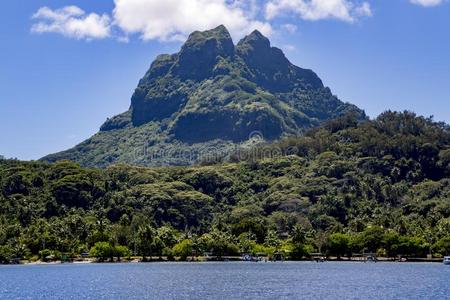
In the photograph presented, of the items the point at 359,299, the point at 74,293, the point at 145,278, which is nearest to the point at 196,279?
the point at 145,278

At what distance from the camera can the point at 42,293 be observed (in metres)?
116

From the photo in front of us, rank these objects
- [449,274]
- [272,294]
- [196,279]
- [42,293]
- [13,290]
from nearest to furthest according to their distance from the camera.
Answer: [272,294]
[42,293]
[13,290]
[196,279]
[449,274]

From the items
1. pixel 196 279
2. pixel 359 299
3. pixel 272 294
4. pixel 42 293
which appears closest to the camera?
pixel 359 299

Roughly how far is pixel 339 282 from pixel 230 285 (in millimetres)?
21045

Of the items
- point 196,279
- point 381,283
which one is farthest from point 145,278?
point 381,283

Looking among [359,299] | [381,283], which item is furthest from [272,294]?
[381,283]

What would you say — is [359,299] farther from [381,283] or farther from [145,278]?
[145,278]

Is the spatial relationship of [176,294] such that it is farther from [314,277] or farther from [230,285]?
[314,277]

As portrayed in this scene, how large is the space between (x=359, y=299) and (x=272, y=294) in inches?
568

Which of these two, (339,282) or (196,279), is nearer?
(339,282)

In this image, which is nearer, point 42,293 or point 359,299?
point 359,299

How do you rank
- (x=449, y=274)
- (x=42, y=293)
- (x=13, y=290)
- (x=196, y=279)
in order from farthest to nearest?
(x=449, y=274)
(x=196, y=279)
(x=13, y=290)
(x=42, y=293)

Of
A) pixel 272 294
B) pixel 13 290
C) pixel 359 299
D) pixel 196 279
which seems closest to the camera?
pixel 359 299

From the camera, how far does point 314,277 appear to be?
147750 mm
